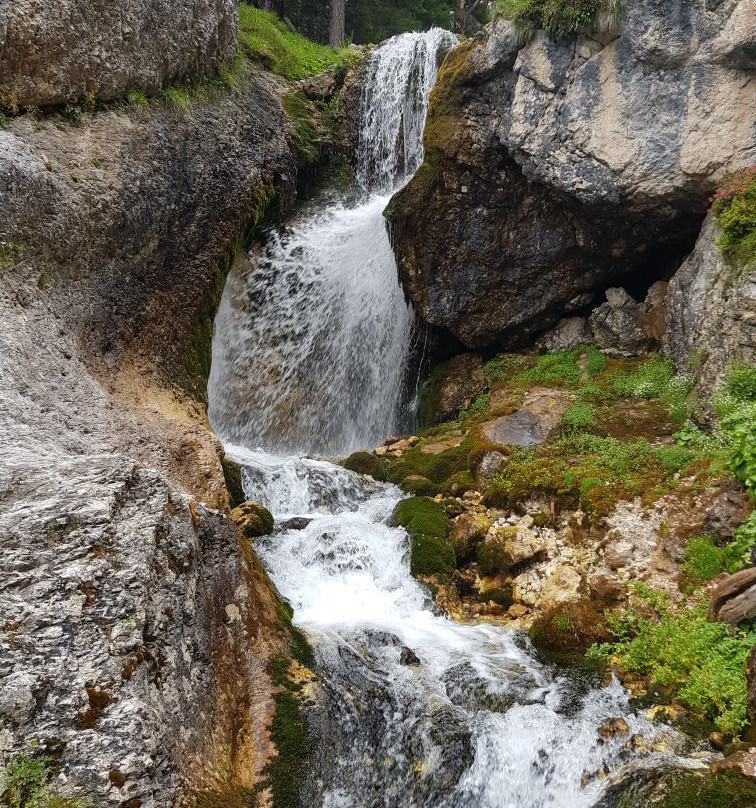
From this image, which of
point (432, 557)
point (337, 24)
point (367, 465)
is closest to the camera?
point (432, 557)

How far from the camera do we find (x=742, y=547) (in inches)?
250

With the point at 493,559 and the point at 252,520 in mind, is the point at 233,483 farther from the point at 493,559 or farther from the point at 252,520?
the point at 493,559

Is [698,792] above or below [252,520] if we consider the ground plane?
below

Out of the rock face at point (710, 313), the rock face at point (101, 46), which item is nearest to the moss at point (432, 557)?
the rock face at point (710, 313)

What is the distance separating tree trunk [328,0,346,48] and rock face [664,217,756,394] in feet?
63.0

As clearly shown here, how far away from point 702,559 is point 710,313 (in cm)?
560

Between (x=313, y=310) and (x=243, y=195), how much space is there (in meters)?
3.41

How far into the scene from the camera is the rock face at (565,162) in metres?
10.9

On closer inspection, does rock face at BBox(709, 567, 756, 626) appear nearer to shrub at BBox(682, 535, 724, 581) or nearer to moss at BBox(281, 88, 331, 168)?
shrub at BBox(682, 535, 724, 581)

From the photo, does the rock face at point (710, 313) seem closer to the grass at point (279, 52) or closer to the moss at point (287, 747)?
the moss at point (287, 747)

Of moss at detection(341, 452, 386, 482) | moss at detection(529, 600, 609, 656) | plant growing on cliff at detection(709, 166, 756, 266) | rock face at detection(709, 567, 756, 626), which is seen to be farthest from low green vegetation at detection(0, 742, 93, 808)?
plant growing on cliff at detection(709, 166, 756, 266)

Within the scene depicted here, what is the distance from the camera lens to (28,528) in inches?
163

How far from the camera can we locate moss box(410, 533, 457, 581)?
8242 millimetres

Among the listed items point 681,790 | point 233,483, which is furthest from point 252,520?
point 681,790
